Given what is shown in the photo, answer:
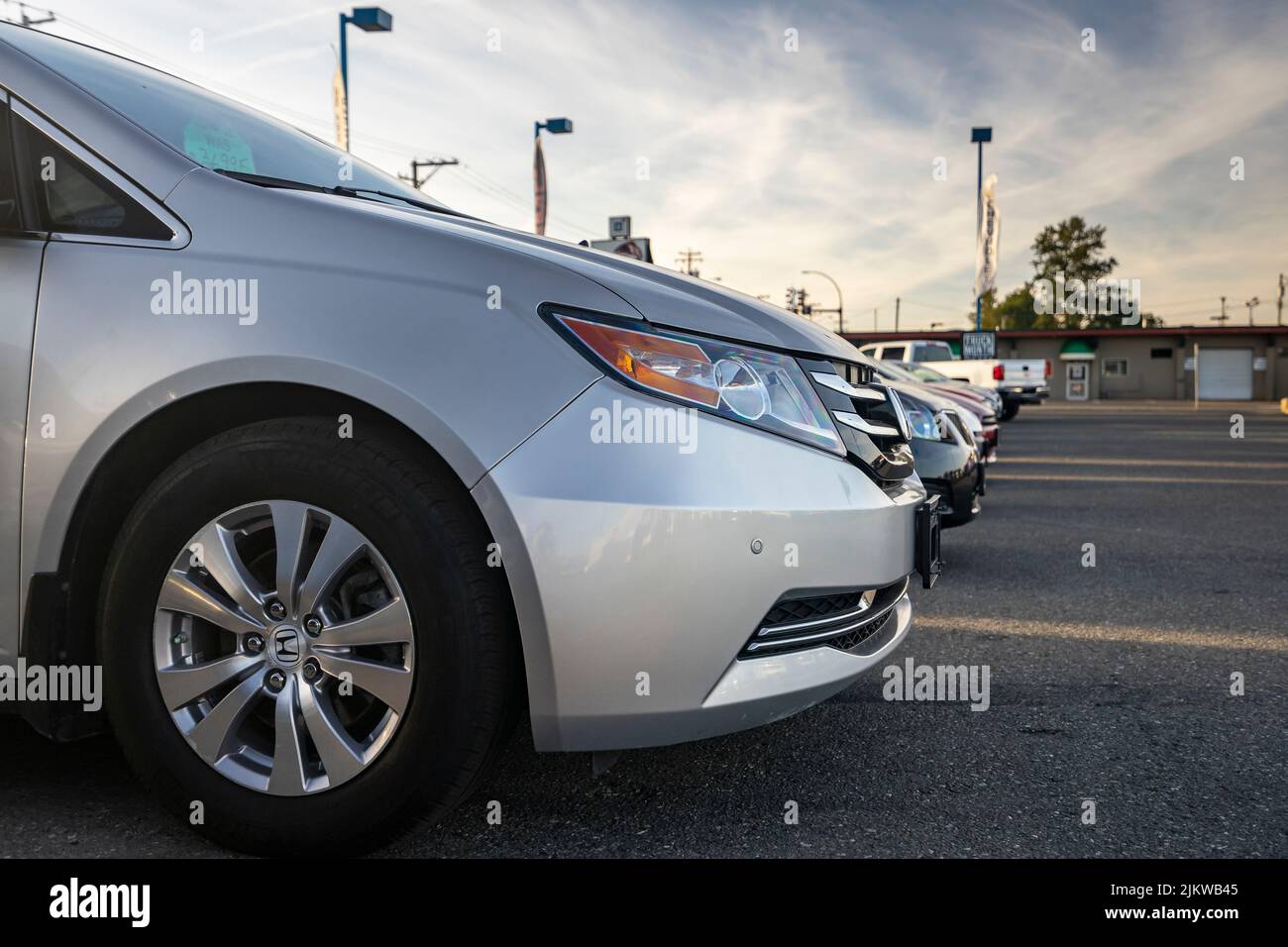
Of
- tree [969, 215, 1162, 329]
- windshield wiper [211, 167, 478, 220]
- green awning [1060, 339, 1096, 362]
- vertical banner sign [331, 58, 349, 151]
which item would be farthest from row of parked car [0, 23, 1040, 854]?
tree [969, 215, 1162, 329]

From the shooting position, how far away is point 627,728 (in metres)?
2.04

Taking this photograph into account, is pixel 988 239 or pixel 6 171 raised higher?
pixel 988 239

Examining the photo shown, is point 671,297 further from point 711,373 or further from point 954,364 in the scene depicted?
point 954,364

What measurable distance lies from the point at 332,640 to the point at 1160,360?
59.0m

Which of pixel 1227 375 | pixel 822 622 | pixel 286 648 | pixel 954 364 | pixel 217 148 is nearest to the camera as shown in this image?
pixel 286 648

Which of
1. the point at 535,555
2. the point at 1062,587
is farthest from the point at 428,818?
the point at 1062,587

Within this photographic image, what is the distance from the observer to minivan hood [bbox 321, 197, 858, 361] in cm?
215

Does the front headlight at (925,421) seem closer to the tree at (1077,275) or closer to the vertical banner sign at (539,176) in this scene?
the vertical banner sign at (539,176)

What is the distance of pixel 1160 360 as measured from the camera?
53.7m

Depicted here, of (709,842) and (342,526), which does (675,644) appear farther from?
(342,526)

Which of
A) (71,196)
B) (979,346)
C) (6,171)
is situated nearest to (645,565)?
(71,196)

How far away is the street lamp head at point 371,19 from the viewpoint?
12.8 metres
